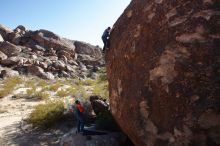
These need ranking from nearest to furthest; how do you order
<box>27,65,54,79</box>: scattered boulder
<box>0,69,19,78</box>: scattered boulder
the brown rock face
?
the brown rock face → <box>0,69,19,78</box>: scattered boulder → <box>27,65,54,79</box>: scattered boulder

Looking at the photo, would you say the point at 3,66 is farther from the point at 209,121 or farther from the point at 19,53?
the point at 209,121

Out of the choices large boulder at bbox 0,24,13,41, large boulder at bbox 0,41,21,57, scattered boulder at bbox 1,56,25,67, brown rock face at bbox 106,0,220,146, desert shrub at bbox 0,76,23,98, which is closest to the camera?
brown rock face at bbox 106,0,220,146

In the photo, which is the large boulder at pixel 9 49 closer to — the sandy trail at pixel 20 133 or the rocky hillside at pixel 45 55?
the rocky hillside at pixel 45 55

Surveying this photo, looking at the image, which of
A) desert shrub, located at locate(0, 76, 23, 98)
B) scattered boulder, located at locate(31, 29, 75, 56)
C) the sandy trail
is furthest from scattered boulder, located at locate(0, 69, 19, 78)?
scattered boulder, located at locate(31, 29, 75, 56)

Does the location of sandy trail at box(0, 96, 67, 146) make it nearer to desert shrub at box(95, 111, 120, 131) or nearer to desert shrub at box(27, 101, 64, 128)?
desert shrub at box(27, 101, 64, 128)

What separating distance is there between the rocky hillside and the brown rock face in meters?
21.1

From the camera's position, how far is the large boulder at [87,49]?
40.3 metres

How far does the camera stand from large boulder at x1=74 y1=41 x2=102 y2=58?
40312 mm

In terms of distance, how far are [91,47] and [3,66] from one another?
15454mm

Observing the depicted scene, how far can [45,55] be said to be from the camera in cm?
3491

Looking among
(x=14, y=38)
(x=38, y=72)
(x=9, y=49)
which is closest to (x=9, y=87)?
(x=38, y=72)

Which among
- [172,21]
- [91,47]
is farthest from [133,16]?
[91,47]

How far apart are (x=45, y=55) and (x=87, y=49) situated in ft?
25.1

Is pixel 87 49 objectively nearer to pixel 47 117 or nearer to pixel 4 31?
pixel 4 31
